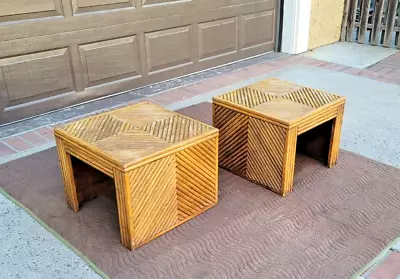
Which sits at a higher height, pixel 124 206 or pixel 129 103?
pixel 124 206

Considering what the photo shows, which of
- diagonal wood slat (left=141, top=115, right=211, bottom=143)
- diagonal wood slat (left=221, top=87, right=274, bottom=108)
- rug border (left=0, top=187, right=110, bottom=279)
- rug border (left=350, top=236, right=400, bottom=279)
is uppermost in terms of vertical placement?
diagonal wood slat (left=141, top=115, right=211, bottom=143)

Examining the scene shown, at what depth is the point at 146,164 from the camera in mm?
1673

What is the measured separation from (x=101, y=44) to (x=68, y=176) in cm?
169

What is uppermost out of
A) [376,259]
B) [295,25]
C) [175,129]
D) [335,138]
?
[175,129]

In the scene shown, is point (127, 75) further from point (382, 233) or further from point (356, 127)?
point (382, 233)

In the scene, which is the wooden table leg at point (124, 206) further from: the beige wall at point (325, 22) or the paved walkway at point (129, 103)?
the beige wall at point (325, 22)

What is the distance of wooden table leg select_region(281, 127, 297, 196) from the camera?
203cm

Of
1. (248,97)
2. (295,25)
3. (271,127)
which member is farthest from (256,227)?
(295,25)

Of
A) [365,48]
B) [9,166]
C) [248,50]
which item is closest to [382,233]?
[9,166]

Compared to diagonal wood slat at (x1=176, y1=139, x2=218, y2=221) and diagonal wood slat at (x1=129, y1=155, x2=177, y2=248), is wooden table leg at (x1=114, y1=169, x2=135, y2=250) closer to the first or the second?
diagonal wood slat at (x1=129, y1=155, x2=177, y2=248)

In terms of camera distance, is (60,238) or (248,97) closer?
(60,238)

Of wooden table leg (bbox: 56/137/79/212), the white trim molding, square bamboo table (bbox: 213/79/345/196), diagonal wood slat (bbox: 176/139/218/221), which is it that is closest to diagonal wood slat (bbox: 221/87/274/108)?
square bamboo table (bbox: 213/79/345/196)

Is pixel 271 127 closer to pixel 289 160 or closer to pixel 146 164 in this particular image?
pixel 289 160

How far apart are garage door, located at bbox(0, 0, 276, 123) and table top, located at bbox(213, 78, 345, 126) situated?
1.47 m
